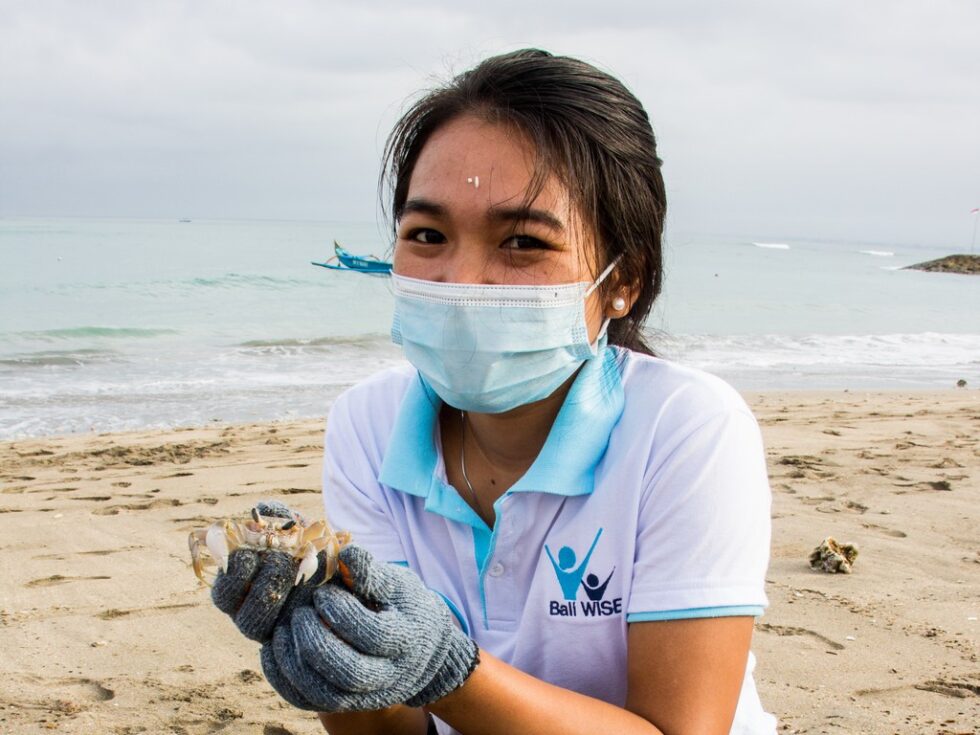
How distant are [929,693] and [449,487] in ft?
6.37

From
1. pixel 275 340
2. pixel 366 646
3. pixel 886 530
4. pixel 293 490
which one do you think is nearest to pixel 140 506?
pixel 293 490

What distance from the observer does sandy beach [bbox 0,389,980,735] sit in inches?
113

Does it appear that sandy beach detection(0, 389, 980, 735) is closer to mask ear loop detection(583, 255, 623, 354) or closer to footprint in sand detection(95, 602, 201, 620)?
footprint in sand detection(95, 602, 201, 620)

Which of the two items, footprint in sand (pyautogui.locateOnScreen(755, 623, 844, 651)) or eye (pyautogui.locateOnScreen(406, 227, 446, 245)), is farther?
footprint in sand (pyautogui.locateOnScreen(755, 623, 844, 651))

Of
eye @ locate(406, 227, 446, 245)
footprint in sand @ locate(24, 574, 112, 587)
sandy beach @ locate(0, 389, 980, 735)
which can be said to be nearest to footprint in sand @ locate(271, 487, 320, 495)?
sandy beach @ locate(0, 389, 980, 735)

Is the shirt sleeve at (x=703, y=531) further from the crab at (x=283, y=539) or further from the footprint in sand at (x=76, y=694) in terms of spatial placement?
the footprint in sand at (x=76, y=694)

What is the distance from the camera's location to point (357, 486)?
198cm

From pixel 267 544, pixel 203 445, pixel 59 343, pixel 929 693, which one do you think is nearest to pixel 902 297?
pixel 59 343

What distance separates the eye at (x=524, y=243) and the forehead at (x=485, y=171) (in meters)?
0.08

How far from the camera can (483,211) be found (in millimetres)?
1678

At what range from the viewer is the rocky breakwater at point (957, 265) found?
173 ft

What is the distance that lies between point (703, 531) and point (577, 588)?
267mm

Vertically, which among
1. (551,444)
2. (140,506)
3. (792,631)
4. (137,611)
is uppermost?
(551,444)

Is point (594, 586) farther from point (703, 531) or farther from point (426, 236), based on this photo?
point (426, 236)
